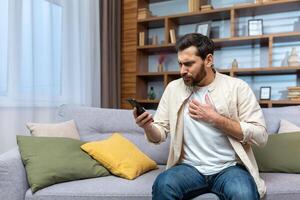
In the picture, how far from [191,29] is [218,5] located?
0.38 meters

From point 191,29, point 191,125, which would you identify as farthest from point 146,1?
point 191,125

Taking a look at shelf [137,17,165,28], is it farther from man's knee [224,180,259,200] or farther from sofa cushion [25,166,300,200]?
man's knee [224,180,259,200]

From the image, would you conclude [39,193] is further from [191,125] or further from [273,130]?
[273,130]

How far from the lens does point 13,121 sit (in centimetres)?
234

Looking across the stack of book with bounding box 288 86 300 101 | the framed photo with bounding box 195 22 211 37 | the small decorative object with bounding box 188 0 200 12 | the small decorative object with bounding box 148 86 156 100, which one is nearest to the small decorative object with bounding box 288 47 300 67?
the stack of book with bounding box 288 86 300 101

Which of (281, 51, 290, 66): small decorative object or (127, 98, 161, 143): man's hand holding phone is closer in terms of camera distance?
(127, 98, 161, 143): man's hand holding phone

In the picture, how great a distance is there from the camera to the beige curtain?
10.8 ft

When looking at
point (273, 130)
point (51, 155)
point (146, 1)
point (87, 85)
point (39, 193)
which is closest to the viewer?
point (39, 193)

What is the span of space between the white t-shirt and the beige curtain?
1.87 m

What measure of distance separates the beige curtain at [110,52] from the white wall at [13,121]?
0.89 metres

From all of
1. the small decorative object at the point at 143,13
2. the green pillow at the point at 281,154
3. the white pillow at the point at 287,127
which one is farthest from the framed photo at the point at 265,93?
the small decorative object at the point at 143,13

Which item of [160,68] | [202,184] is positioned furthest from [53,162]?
[160,68]

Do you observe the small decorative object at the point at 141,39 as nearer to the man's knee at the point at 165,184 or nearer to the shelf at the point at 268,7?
the shelf at the point at 268,7

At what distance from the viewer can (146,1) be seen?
369 centimetres
